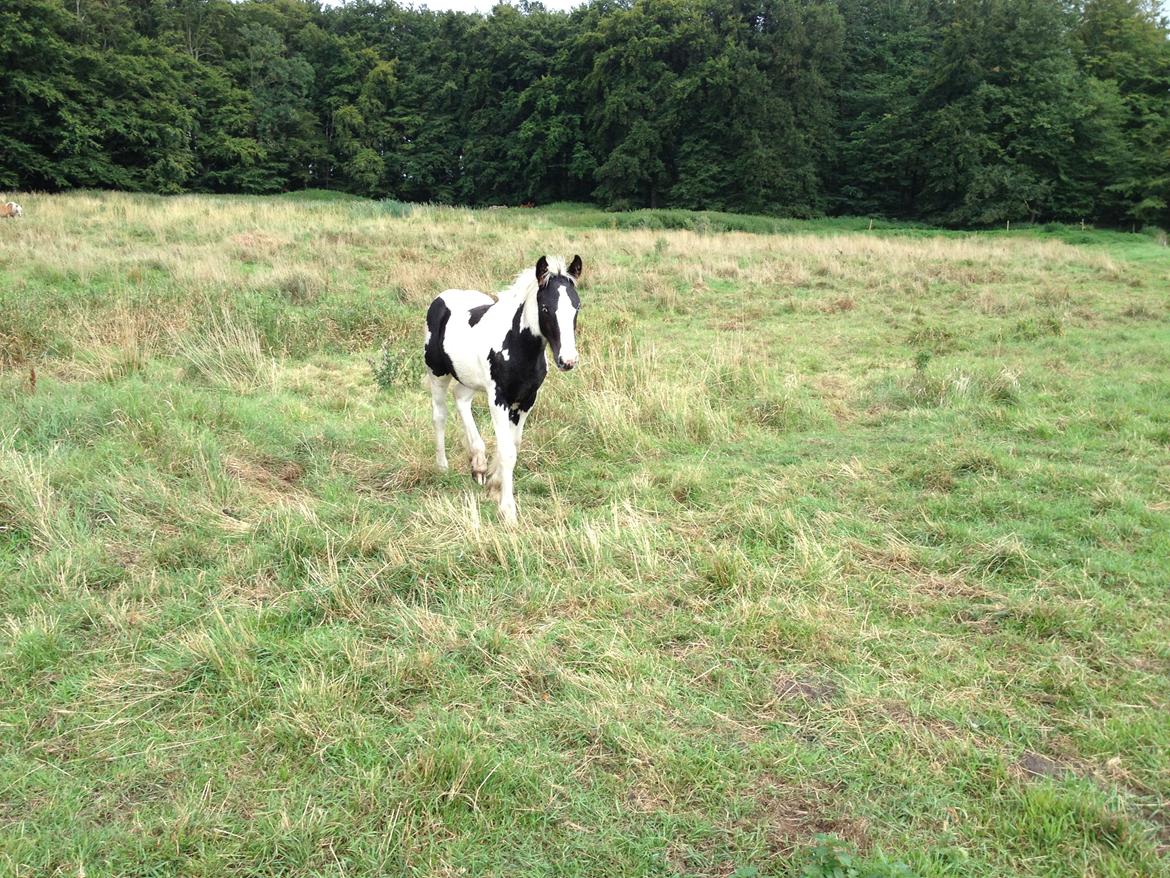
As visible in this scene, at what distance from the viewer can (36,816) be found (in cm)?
257

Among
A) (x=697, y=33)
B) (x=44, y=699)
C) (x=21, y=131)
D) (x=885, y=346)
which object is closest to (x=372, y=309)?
(x=885, y=346)

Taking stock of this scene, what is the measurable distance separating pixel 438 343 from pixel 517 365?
124 centimetres

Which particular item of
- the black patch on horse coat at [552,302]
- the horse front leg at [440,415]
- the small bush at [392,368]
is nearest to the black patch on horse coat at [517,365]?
the black patch on horse coat at [552,302]

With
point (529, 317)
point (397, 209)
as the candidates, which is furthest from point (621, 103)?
point (529, 317)

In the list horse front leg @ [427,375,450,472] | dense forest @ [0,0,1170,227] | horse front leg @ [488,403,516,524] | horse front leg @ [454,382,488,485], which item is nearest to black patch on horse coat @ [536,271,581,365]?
horse front leg @ [488,403,516,524]

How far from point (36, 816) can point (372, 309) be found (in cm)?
959

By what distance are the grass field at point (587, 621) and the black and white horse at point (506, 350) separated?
0.40 m

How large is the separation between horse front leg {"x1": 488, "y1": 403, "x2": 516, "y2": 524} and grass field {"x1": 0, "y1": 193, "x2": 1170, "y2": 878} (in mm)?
213

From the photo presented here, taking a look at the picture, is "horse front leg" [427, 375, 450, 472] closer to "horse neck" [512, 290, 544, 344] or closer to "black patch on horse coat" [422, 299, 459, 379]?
"black patch on horse coat" [422, 299, 459, 379]

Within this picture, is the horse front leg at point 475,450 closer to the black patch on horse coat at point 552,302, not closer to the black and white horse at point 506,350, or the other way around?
the black and white horse at point 506,350

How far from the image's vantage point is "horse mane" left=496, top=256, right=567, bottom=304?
5246mm

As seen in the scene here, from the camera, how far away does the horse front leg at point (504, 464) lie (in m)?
5.26

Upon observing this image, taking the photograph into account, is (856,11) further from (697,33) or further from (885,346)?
(885,346)

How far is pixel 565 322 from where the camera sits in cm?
500
